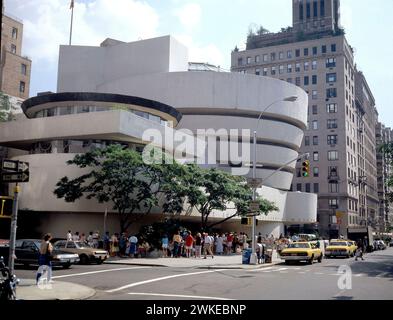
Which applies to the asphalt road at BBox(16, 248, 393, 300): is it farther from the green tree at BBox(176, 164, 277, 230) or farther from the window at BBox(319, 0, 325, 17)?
the window at BBox(319, 0, 325, 17)

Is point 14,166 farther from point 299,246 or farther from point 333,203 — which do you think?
point 333,203

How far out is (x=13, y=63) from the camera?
250 feet

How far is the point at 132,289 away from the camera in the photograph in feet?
47.9

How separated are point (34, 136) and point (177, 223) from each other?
1398cm

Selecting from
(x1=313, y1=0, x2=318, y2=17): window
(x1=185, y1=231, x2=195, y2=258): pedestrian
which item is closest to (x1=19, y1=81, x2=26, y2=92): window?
(x1=185, y1=231, x2=195, y2=258): pedestrian

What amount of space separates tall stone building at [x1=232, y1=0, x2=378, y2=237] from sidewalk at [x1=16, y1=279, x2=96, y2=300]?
7277 centimetres

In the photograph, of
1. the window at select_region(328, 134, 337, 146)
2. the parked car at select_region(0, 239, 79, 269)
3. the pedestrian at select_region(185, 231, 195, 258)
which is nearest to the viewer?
the parked car at select_region(0, 239, 79, 269)

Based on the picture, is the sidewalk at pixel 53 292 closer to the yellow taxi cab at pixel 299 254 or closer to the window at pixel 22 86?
the yellow taxi cab at pixel 299 254

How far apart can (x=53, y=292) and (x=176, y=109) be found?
41632mm

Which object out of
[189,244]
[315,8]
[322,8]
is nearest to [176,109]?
[189,244]

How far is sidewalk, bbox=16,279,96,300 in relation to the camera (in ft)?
39.5

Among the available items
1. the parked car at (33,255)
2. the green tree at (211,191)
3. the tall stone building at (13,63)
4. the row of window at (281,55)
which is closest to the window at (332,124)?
the row of window at (281,55)
